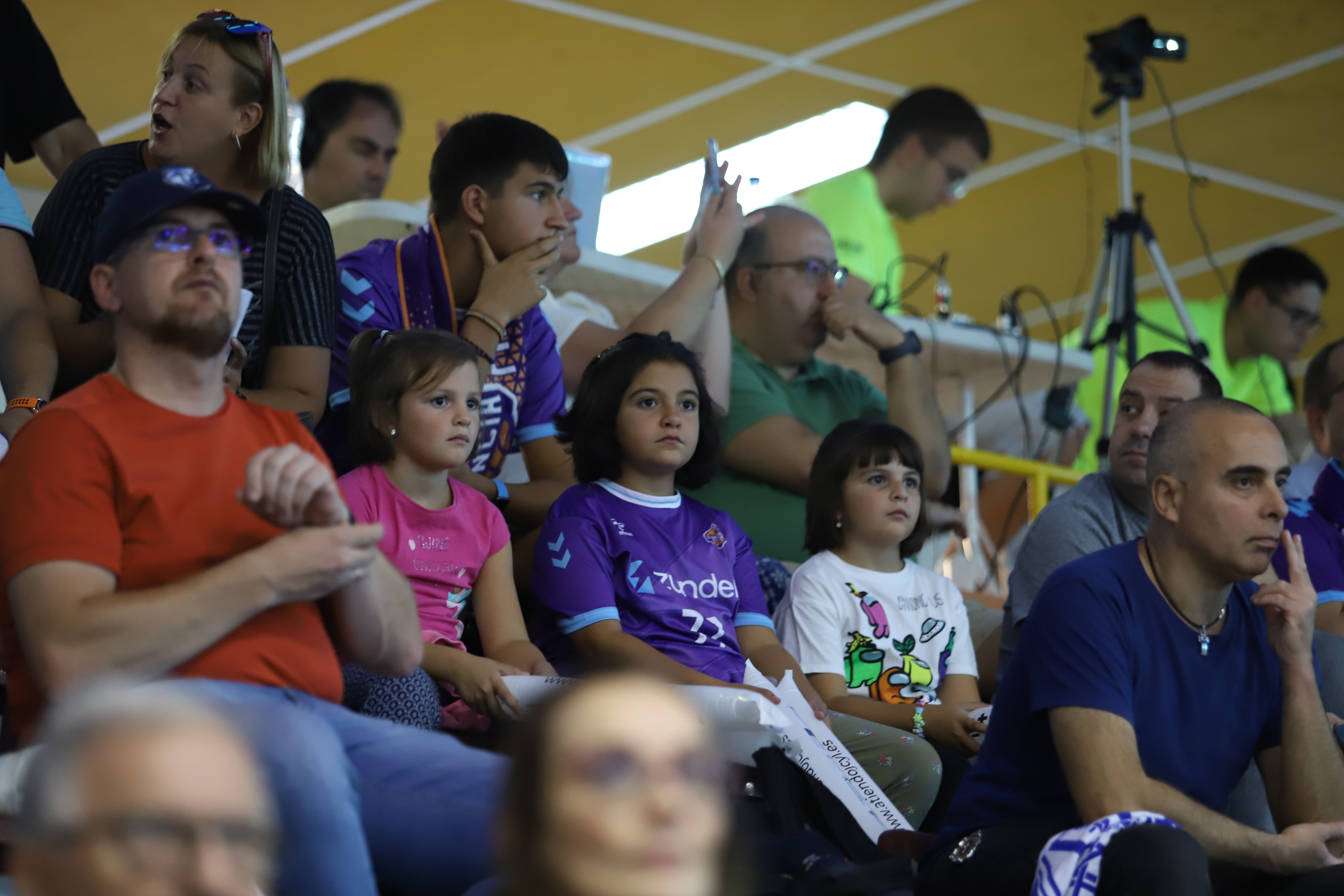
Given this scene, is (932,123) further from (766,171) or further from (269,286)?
(269,286)

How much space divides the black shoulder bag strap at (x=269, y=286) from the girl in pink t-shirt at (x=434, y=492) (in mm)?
155

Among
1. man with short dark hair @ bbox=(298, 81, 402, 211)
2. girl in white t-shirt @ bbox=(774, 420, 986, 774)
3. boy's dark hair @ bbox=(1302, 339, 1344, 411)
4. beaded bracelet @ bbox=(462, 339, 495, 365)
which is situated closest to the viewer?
beaded bracelet @ bbox=(462, 339, 495, 365)

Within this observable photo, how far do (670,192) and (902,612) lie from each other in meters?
3.55

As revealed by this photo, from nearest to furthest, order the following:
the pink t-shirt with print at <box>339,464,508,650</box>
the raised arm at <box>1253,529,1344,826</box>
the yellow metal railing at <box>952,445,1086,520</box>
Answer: the raised arm at <box>1253,529,1344,826</box> < the pink t-shirt with print at <box>339,464,508,650</box> < the yellow metal railing at <box>952,445,1086,520</box>

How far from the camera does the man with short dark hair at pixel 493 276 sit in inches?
115

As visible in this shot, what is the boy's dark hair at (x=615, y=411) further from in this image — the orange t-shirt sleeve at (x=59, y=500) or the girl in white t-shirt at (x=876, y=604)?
the orange t-shirt sleeve at (x=59, y=500)

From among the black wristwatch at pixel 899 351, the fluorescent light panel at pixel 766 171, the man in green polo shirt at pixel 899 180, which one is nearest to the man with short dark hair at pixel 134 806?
the black wristwatch at pixel 899 351

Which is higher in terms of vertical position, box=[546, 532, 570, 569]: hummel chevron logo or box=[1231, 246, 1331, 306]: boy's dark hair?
box=[1231, 246, 1331, 306]: boy's dark hair

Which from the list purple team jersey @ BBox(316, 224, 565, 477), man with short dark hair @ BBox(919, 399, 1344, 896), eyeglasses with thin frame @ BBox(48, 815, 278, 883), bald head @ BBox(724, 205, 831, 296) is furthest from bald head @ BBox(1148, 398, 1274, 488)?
eyeglasses with thin frame @ BBox(48, 815, 278, 883)

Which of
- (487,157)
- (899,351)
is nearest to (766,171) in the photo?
(899,351)

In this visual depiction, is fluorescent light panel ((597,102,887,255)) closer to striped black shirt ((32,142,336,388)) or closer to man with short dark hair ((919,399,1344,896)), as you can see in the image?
striped black shirt ((32,142,336,388))

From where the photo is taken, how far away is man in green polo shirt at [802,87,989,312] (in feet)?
15.4

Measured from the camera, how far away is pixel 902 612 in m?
3.06

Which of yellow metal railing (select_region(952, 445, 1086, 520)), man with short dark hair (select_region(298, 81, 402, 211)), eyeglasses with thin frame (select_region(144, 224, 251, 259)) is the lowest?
yellow metal railing (select_region(952, 445, 1086, 520))
